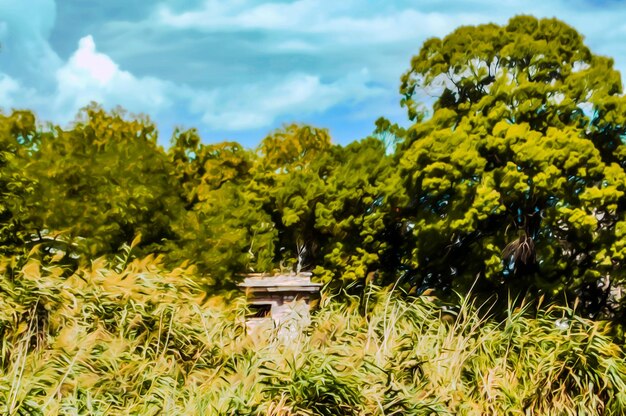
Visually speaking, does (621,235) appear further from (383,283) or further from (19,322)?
(19,322)

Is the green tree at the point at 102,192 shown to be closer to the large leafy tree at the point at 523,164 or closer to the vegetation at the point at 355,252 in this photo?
the vegetation at the point at 355,252

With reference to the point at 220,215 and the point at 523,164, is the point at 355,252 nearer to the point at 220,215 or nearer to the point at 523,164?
the point at 220,215

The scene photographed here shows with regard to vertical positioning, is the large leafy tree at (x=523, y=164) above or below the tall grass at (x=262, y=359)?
above

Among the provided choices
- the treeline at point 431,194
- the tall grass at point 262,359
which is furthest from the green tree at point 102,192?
the tall grass at point 262,359

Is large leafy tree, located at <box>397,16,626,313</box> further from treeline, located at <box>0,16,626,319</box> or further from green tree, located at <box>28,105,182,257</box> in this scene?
green tree, located at <box>28,105,182,257</box>

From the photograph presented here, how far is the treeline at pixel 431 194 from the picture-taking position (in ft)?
82.7

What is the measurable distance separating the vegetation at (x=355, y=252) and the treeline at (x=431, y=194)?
0.24 ft

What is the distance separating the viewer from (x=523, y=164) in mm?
25516

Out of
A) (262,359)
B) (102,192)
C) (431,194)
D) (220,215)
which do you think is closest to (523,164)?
(431,194)

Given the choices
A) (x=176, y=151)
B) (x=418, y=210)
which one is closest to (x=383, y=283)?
(x=418, y=210)

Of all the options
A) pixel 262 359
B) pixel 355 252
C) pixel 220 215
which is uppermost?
pixel 220 215

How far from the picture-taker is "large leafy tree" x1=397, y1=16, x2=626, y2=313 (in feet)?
81.7

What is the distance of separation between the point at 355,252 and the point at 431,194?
17.0 ft

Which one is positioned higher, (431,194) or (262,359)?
(431,194)
